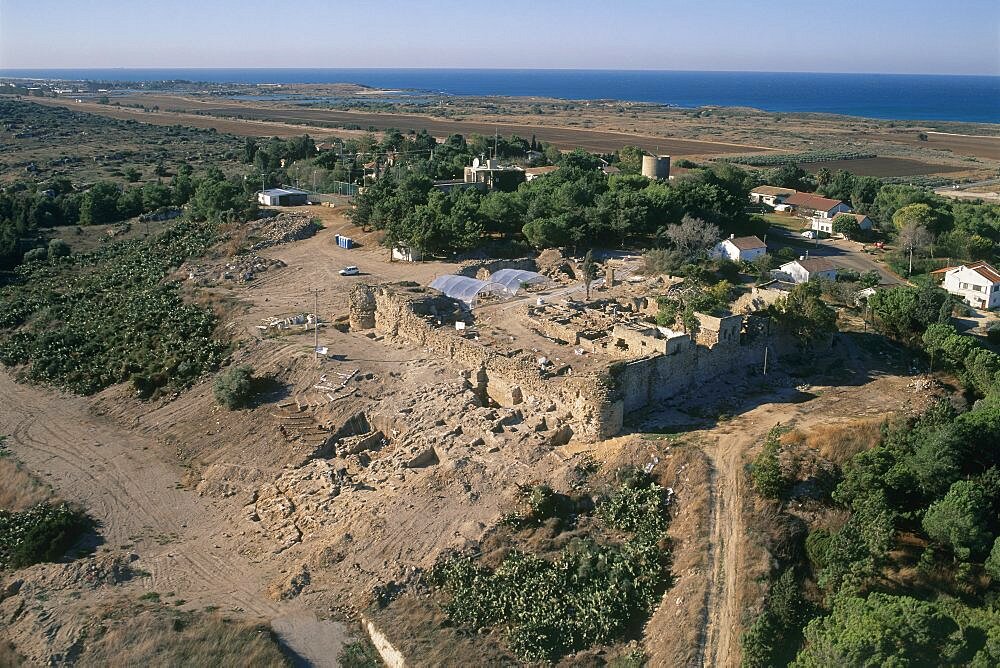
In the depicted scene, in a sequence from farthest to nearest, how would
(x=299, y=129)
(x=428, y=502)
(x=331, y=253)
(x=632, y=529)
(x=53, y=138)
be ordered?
1. (x=299, y=129)
2. (x=53, y=138)
3. (x=331, y=253)
4. (x=428, y=502)
5. (x=632, y=529)

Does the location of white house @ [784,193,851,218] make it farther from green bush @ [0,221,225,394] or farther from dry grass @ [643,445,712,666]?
green bush @ [0,221,225,394]

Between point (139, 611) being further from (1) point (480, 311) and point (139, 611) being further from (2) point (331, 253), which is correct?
(2) point (331, 253)

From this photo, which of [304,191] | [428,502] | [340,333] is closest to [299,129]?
[304,191]

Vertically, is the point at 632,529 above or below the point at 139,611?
above

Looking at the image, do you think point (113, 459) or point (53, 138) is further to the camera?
point (53, 138)

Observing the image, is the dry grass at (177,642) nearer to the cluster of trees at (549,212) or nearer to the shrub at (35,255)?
the cluster of trees at (549,212)

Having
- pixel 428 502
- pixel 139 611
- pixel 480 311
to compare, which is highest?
pixel 480 311

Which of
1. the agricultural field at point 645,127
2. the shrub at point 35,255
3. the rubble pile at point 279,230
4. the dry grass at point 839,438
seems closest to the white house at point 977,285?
the dry grass at point 839,438
